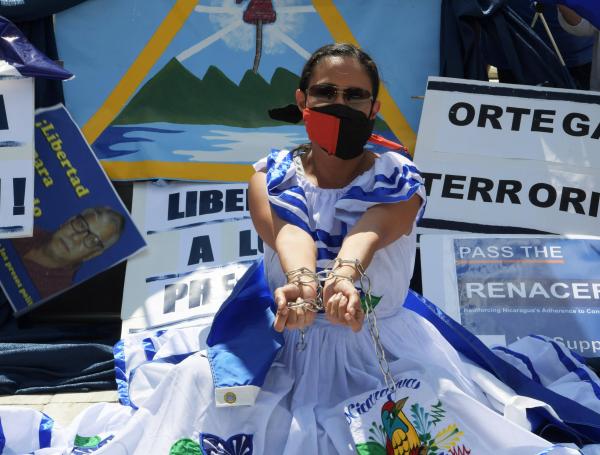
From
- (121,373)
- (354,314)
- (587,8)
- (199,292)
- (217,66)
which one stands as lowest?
(121,373)

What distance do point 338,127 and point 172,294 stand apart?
1.77 meters

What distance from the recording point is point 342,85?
2.61 meters

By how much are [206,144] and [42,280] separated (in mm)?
968

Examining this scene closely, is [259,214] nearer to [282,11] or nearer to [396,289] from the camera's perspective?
[396,289]

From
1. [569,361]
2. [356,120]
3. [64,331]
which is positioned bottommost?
[64,331]

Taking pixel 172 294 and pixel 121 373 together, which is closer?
pixel 121 373

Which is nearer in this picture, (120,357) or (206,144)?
(120,357)

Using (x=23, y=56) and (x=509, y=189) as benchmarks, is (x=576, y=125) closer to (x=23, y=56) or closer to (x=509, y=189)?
(x=509, y=189)

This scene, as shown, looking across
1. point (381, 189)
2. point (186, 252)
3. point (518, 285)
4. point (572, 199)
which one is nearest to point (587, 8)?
point (572, 199)

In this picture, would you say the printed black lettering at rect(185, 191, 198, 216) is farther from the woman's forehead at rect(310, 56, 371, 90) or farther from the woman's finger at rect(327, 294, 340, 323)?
the woman's finger at rect(327, 294, 340, 323)

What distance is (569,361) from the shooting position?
3.10 metres

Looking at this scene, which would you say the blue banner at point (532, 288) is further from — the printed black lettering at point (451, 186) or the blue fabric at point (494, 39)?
the blue fabric at point (494, 39)

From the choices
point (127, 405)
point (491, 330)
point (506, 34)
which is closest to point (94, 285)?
point (127, 405)

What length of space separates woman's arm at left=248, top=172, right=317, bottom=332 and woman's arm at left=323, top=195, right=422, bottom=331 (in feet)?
0.21
